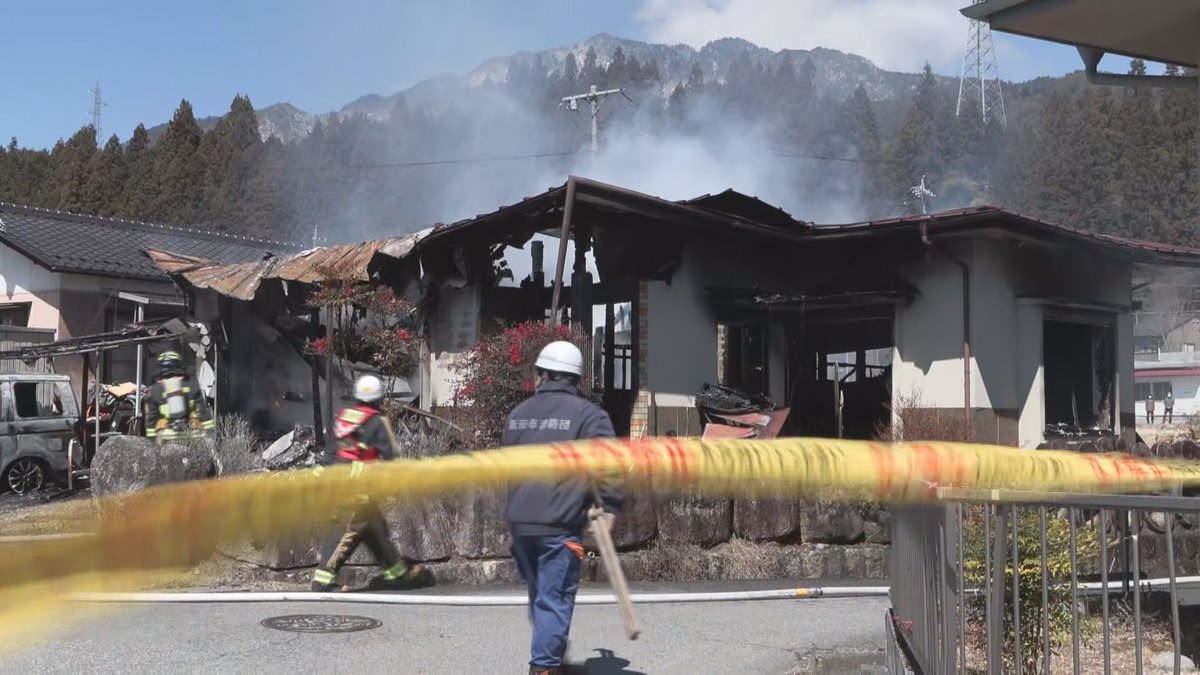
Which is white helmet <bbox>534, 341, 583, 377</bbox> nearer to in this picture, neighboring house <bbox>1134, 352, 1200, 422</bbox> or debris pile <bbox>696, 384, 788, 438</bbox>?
debris pile <bbox>696, 384, 788, 438</bbox>

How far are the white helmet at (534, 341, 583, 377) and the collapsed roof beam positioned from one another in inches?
285

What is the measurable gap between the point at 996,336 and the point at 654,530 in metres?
6.23

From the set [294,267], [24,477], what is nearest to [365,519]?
[294,267]

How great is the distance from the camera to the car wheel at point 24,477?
16.8 meters

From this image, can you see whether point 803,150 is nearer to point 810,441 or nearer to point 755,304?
point 755,304

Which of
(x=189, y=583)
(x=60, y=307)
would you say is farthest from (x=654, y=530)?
(x=60, y=307)

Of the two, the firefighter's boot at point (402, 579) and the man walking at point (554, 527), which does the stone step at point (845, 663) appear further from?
the firefighter's boot at point (402, 579)

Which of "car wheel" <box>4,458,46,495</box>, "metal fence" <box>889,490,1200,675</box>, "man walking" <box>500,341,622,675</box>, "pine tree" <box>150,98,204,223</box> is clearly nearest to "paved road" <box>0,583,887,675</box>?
"man walking" <box>500,341,622,675</box>

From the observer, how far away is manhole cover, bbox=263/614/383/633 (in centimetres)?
759

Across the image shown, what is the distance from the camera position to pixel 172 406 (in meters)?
10.5

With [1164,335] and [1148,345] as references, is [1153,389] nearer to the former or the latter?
[1164,335]

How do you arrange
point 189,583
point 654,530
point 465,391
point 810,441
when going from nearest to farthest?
point 810,441
point 189,583
point 654,530
point 465,391

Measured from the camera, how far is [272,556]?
9.51 m

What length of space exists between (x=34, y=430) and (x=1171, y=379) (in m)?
50.2
